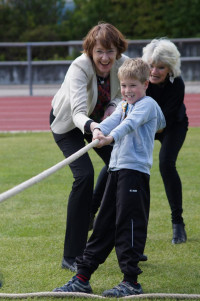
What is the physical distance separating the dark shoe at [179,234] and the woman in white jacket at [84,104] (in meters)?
1.02

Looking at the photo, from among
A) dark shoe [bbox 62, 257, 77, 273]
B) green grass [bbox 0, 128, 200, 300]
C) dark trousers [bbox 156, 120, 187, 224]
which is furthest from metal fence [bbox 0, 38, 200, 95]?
dark shoe [bbox 62, 257, 77, 273]

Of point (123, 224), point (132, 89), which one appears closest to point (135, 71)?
point (132, 89)

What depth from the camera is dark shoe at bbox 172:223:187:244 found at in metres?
5.56

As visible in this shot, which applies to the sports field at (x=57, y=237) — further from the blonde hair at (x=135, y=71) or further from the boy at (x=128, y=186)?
the blonde hair at (x=135, y=71)

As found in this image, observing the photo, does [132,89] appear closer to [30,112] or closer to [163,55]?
[163,55]

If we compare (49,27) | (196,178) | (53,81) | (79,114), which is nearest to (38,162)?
(196,178)

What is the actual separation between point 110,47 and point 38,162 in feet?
16.6

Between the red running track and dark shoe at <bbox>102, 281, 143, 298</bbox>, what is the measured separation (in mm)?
10455

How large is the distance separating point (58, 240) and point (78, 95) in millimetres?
1482

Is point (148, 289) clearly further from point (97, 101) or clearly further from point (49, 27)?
point (49, 27)

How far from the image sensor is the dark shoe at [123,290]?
4152 mm

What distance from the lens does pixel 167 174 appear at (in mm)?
5711

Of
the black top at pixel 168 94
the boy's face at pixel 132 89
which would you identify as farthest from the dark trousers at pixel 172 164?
the boy's face at pixel 132 89

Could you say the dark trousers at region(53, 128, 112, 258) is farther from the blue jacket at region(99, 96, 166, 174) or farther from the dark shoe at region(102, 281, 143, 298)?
the dark shoe at region(102, 281, 143, 298)
